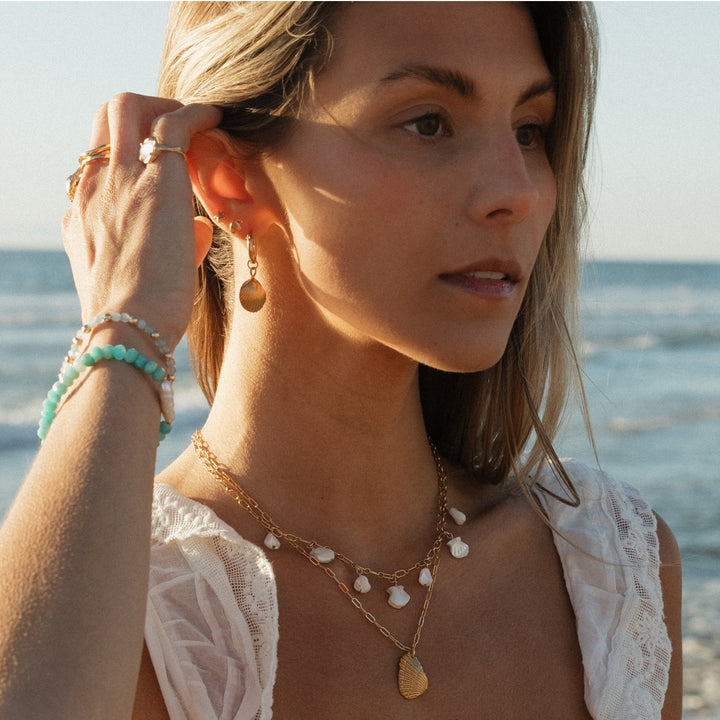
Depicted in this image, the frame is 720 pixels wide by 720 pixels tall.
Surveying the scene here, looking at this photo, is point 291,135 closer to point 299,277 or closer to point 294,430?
point 299,277

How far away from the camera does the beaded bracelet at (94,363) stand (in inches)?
72.3

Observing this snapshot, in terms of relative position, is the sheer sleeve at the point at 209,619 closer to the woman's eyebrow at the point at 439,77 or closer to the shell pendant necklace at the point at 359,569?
the shell pendant necklace at the point at 359,569

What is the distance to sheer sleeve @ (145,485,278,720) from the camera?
1952mm

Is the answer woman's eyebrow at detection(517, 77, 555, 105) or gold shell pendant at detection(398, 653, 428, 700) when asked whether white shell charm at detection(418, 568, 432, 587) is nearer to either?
gold shell pendant at detection(398, 653, 428, 700)

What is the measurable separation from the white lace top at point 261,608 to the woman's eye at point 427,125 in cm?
89

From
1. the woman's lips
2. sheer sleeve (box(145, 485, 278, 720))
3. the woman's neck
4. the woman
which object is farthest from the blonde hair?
sheer sleeve (box(145, 485, 278, 720))

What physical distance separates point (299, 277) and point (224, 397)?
0.36 meters

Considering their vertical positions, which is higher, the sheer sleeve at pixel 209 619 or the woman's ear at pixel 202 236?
the woman's ear at pixel 202 236

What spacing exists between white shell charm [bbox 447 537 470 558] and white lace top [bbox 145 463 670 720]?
9.8 inches

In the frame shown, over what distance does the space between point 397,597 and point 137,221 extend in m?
0.98

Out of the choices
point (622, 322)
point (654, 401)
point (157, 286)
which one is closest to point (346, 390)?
point (157, 286)

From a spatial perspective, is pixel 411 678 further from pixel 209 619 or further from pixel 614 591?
pixel 614 591

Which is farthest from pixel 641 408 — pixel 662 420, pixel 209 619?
pixel 209 619

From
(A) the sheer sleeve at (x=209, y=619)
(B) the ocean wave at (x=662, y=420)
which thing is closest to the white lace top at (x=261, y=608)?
(A) the sheer sleeve at (x=209, y=619)
